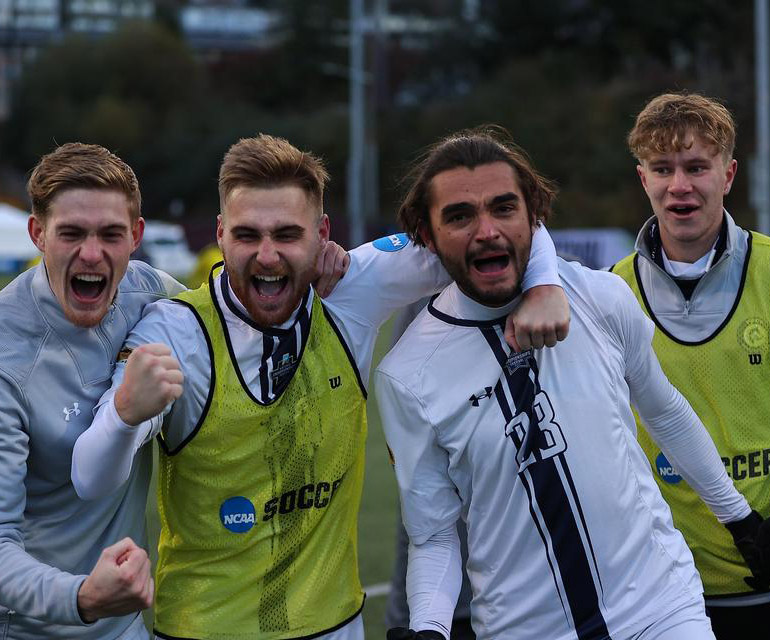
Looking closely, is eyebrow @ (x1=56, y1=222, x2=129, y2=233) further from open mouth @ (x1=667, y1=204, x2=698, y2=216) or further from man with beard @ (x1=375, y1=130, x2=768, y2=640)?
open mouth @ (x1=667, y1=204, x2=698, y2=216)

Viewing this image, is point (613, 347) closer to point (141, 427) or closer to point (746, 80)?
point (141, 427)

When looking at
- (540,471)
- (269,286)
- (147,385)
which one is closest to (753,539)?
(540,471)

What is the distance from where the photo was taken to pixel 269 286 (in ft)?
11.9

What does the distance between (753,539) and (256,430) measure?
5.55 feet

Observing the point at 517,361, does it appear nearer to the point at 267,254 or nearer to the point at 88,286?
the point at 267,254

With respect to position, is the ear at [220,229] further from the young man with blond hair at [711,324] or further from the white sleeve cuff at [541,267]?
the young man with blond hair at [711,324]

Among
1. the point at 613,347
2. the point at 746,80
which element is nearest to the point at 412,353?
the point at 613,347

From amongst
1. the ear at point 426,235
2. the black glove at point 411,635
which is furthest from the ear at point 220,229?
the black glove at point 411,635

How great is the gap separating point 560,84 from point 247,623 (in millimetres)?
36705

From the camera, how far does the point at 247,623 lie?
361 cm

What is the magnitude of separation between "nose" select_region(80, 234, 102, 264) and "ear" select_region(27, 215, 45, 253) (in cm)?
16

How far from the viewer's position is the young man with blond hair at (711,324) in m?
4.26

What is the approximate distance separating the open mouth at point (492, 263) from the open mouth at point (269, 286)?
1.87 feet

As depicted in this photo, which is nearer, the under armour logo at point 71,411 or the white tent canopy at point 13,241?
the under armour logo at point 71,411
